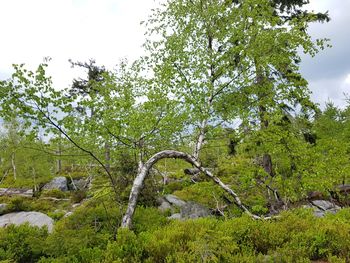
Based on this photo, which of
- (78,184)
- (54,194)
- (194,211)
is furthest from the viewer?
(78,184)

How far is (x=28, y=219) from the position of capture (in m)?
14.4

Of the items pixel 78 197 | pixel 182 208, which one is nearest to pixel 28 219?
pixel 182 208

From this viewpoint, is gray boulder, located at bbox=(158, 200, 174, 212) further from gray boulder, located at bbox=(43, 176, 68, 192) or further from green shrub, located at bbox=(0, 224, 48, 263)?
gray boulder, located at bbox=(43, 176, 68, 192)

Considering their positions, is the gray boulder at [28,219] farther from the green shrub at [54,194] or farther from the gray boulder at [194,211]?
the green shrub at [54,194]

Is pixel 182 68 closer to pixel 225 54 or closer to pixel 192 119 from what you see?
pixel 225 54

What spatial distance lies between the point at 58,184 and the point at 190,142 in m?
23.1

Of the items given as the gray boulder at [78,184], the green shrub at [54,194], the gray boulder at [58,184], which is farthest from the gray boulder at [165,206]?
the gray boulder at [58,184]

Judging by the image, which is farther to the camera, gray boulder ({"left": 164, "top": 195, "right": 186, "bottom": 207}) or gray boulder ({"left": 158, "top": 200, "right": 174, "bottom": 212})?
gray boulder ({"left": 164, "top": 195, "right": 186, "bottom": 207})

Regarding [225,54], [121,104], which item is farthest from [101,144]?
[225,54]

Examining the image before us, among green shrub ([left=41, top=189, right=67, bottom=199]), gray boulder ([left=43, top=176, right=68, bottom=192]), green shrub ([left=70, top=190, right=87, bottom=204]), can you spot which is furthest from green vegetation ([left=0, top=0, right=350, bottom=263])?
gray boulder ([left=43, top=176, right=68, bottom=192])

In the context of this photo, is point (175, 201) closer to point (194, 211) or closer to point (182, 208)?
point (182, 208)

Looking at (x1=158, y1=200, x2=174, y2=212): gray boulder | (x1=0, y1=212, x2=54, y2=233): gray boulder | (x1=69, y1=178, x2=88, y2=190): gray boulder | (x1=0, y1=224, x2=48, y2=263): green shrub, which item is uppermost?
(x1=69, y1=178, x2=88, y2=190): gray boulder

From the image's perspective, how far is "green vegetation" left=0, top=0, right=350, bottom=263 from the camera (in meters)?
6.22

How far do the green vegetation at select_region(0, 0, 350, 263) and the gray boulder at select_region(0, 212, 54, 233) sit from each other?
11.2ft
